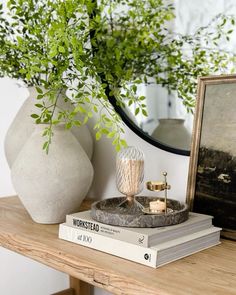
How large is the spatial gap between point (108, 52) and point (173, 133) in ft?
1.01

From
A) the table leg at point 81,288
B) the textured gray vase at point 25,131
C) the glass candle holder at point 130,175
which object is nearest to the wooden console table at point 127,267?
the glass candle holder at point 130,175

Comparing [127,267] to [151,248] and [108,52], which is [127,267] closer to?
[151,248]

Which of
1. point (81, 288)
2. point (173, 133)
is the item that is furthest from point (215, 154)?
point (81, 288)

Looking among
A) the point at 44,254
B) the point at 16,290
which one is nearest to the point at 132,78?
the point at 44,254

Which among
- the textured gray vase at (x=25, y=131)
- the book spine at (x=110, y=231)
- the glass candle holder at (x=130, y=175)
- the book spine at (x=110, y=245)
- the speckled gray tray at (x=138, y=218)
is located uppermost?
the textured gray vase at (x=25, y=131)

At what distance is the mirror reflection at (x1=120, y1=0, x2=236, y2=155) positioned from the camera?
92 centimetres

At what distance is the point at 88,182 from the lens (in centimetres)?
103

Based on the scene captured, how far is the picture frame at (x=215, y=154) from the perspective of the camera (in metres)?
0.88

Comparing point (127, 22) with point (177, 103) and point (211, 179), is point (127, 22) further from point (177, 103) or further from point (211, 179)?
point (211, 179)

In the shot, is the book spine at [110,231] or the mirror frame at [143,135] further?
the mirror frame at [143,135]

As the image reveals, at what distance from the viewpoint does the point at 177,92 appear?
102 centimetres

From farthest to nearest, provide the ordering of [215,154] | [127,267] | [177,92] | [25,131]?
[25,131], [177,92], [215,154], [127,267]

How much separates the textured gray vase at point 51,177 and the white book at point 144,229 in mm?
119

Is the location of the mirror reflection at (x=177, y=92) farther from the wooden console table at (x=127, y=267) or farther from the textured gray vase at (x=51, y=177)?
the wooden console table at (x=127, y=267)
